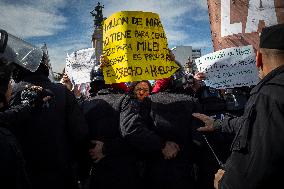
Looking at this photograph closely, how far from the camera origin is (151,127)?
377cm

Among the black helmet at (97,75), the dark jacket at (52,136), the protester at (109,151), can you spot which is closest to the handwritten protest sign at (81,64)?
the black helmet at (97,75)

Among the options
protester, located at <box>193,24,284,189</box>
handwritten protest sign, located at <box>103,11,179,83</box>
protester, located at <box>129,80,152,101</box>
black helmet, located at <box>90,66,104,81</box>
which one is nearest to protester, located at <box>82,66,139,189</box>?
handwritten protest sign, located at <box>103,11,179,83</box>

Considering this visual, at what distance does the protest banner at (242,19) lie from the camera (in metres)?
4.52

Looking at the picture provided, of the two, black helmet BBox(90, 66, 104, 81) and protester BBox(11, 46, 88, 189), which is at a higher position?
black helmet BBox(90, 66, 104, 81)

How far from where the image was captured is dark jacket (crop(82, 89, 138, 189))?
12.1ft

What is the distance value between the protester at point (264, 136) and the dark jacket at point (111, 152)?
5.66 feet

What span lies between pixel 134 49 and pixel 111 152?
132 centimetres

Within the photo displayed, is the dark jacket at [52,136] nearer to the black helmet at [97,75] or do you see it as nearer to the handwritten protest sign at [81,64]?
the black helmet at [97,75]

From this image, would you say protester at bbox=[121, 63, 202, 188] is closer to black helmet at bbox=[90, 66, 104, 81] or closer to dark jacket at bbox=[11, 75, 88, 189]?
dark jacket at bbox=[11, 75, 88, 189]

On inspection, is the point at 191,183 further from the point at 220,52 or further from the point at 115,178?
the point at 220,52

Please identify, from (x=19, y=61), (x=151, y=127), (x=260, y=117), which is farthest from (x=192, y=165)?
(x=19, y=61)

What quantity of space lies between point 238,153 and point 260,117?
0.30m

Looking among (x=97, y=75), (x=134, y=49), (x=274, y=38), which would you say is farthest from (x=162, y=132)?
(x=274, y=38)

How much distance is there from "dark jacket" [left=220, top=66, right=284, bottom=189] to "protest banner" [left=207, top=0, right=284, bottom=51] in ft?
9.26
